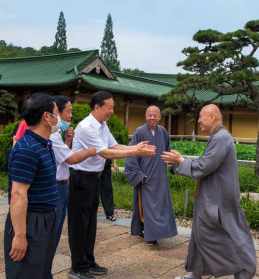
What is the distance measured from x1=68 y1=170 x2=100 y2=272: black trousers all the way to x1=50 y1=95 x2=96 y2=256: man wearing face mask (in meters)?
0.25

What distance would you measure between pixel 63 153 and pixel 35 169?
109 centimetres

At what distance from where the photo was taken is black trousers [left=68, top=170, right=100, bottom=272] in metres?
4.36


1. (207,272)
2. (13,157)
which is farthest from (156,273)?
(13,157)

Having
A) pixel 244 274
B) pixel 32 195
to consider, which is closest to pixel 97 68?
pixel 244 274

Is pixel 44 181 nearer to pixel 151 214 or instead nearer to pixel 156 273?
pixel 156 273

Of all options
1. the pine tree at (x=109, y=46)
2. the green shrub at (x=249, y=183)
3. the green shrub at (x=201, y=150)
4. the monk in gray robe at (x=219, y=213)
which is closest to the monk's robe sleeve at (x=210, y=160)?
the monk in gray robe at (x=219, y=213)

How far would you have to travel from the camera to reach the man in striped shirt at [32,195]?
271cm

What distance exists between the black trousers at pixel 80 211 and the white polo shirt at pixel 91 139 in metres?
0.07

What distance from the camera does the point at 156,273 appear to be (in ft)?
15.3

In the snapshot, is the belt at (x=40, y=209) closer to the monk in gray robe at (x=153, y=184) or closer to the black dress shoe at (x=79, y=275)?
the black dress shoe at (x=79, y=275)

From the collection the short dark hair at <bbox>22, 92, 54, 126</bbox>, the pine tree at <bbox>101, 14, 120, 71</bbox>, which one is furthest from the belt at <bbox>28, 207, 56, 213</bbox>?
the pine tree at <bbox>101, 14, 120, 71</bbox>

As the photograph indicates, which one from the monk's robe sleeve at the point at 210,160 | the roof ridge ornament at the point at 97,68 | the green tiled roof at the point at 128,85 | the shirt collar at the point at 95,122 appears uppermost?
the roof ridge ornament at the point at 97,68

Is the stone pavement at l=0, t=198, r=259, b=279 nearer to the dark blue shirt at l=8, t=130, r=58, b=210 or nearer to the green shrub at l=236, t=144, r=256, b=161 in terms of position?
the dark blue shirt at l=8, t=130, r=58, b=210

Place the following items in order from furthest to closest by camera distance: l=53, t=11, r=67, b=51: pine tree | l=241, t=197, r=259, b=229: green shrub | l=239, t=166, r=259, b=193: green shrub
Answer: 1. l=53, t=11, r=67, b=51: pine tree
2. l=239, t=166, r=259, b=193: green shrub
3. l=241, t=197, r=259, b=229: green shrub
